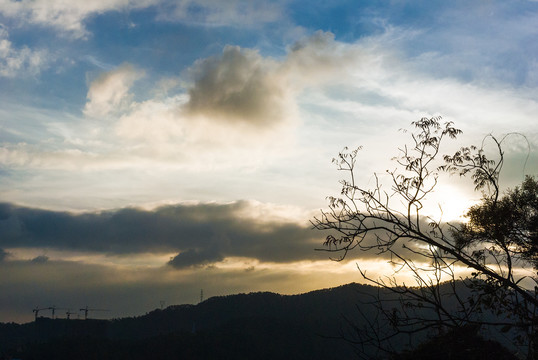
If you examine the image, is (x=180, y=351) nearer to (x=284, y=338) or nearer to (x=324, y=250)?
(x=284, y=338)

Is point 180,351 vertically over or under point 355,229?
under

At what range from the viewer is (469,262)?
11469 millimetres

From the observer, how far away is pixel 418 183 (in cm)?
1234

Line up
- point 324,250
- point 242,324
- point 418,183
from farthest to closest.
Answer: point 242,324 < point 418,183 < point 324,250

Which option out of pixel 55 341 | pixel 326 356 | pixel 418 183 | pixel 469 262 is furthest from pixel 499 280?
pixel 55 341

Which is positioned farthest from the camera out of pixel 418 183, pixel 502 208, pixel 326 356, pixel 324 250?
pixel 326 356

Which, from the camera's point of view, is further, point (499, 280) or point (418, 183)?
point (418, 183)

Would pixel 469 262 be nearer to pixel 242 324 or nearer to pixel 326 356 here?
pixel 326 356

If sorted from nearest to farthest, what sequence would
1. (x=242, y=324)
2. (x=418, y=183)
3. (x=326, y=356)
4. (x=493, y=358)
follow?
(x=418, y=183) < (x=493, y=358) < (x=326, y=356) < (x=242, y=324)

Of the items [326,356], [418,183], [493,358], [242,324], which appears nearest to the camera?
[418,183]

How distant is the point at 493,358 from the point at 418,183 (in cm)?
600

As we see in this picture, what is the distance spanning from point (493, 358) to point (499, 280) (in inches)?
151

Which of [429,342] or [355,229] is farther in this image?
[429,342]

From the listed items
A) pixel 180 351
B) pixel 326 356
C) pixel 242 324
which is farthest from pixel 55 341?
pixel 326 356
